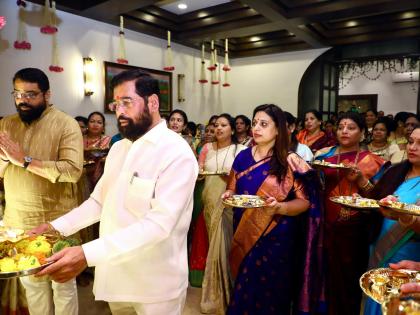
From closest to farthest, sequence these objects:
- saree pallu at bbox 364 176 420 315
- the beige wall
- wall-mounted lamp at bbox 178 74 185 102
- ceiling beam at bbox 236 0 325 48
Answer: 1. saree pallu at bbox 364 176 420 315
2. the beige wall
3. ceiling beam at bbox 236 0 325 48
4. wall-mounted lamp at bbox 178 74 185 102

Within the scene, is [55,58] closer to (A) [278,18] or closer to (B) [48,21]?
(B) [48,21]

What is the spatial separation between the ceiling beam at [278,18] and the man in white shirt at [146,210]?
15.2 feet

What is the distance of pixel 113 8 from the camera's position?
18.1 ft

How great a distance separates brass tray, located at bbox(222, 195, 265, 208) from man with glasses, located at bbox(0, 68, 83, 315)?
0.99 meters

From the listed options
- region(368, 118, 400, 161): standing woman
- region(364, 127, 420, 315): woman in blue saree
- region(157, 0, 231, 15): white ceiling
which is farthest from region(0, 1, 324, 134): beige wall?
region(364, 127, 420, 315): woman in blue saree

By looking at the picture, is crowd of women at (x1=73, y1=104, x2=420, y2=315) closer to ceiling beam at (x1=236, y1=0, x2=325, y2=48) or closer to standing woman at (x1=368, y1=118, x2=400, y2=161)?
standing woman at (x1=368, y1=118, x2=400, y2=161)

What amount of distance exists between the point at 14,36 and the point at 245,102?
20.2 ft

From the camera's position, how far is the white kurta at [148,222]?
50.5 inches

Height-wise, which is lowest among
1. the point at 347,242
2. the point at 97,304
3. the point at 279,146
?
the point at 97,304

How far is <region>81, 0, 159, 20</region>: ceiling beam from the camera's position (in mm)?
5227

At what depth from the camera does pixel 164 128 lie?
150cm

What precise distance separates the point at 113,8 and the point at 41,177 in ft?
13.9

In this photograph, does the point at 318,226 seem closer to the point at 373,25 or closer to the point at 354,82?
the point at 373,25

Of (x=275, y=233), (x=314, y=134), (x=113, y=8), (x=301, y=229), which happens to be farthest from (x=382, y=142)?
(x=113, y=8)
